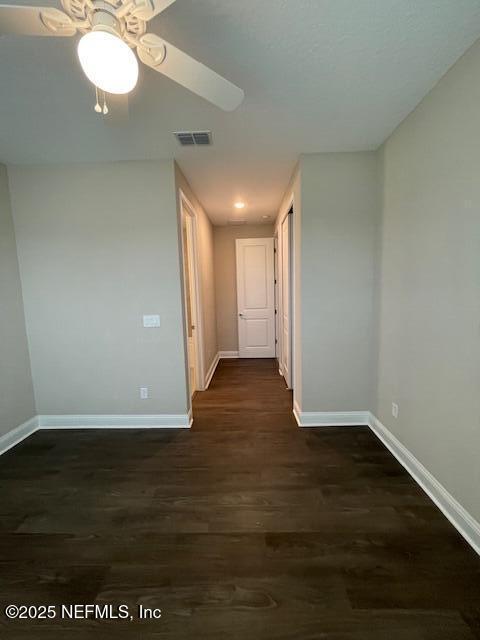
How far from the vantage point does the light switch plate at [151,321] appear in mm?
2748

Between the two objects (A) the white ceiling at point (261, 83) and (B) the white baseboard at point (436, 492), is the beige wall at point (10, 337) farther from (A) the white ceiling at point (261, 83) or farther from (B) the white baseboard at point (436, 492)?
(B) the white baseboard at point (436, 492)

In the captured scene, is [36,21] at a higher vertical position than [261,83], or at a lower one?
lower

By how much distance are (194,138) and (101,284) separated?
5.29 ft

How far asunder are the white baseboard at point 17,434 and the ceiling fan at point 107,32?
118 inches

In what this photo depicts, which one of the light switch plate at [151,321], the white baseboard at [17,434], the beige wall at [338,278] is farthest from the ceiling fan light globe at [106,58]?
the white baseboard at [17,434]

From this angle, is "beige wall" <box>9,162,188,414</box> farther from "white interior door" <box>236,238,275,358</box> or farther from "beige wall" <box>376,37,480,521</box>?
"white interior door" <box>236,238,275,358</box>

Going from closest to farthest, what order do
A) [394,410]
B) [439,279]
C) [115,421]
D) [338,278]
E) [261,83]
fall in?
[261,83] < [439,279] < [394,410] < [338,278] < [115,421]

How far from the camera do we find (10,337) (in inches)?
103

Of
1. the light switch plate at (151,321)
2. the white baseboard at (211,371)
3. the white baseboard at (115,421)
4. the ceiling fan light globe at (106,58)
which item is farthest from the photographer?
the white baseboard at (211,371)

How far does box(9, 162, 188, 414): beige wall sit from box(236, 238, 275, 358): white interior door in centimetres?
283

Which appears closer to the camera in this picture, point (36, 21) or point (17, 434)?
point (36, 21)

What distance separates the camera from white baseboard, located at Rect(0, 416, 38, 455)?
99.2 inches

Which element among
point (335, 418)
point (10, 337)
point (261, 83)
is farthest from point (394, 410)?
point (10, 337)

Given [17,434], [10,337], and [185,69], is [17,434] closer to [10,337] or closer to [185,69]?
[10,337]
